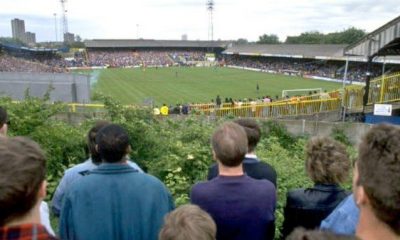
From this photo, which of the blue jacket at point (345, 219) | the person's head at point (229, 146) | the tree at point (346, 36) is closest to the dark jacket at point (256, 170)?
the person's head at point (229, 146)

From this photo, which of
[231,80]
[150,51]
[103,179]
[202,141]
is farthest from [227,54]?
[103,179]

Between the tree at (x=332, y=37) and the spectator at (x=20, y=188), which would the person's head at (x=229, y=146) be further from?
the tree at (x=332, y=37)

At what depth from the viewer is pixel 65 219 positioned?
132 inches

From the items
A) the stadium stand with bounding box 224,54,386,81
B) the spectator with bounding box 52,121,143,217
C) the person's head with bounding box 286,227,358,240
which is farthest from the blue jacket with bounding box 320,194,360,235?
the stadium stand with bounding box 224,54,386,81

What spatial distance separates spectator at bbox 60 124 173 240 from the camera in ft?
10.7

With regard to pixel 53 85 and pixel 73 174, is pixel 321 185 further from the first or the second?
pixel 53 85

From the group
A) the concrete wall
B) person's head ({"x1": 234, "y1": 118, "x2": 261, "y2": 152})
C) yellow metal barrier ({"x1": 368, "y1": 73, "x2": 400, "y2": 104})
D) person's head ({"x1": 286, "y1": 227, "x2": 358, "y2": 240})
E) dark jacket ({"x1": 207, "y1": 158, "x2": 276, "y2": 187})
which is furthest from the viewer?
yellow metal barrier ({"x1": 368, "y1": 73, "x2": 400, "y2": 104})

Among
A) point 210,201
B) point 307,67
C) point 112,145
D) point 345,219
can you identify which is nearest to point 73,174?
point 112,145

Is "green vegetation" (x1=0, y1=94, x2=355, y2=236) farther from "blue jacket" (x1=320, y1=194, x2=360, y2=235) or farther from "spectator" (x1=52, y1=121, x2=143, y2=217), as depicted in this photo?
"blue jacket" (x1=320, y1=194, x2=360, y2=235)

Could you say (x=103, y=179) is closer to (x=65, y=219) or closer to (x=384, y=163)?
(x=65, y=219)

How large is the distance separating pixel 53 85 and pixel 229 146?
17189mm

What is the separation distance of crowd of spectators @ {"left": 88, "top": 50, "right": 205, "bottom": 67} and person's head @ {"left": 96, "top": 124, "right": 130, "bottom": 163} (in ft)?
293

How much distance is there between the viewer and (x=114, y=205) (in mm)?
3264

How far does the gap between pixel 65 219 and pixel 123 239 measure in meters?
0.49
